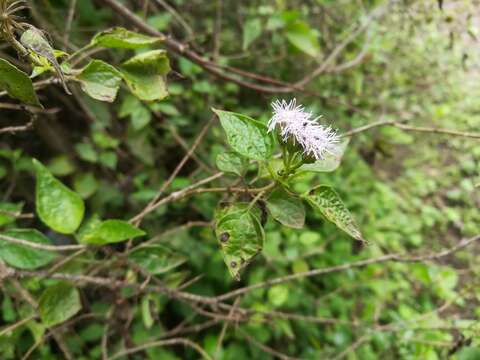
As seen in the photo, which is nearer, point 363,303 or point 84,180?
point 84,180

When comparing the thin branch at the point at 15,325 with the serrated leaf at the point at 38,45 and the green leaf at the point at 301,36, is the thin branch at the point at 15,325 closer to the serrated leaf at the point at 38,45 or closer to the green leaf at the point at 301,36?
the serrated leaf at the point at 38,45

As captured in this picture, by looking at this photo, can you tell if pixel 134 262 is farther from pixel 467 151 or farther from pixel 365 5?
pixel 467 151

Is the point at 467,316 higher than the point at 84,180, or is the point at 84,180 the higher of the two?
the point at 467,316

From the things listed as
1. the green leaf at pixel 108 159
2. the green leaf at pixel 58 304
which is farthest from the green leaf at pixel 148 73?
the green leaf at pixel 108 159

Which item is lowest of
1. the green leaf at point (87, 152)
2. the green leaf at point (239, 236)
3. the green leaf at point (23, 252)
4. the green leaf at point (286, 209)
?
the green leaf at point (23, 252)

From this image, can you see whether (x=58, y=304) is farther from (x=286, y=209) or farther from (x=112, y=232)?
(x=286, y=209)

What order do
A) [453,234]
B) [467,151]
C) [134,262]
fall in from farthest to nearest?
[467,151] < [453,234] < [134,262]

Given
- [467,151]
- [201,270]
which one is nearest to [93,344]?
[201,270]
